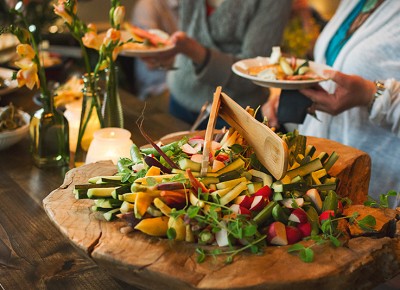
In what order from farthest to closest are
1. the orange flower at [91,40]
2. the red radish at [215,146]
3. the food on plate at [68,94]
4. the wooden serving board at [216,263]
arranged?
1. the food on plate at [68,94]
2. the orange flower at [91,40]
3. the red radish at [215,146]
4. the wooden serving board at [216,263]

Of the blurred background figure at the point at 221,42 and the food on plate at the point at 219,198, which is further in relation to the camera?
the blurred background figure at the point at 221,42

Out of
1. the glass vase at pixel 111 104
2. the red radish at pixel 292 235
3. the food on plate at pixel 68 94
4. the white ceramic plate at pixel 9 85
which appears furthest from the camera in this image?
the white ceramic plate at pixel 9 85

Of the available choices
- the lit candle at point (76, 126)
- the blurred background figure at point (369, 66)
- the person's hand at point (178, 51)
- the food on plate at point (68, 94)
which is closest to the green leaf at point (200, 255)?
the lit candle at point (76, 126)

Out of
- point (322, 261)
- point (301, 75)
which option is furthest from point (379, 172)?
point (322, 261)

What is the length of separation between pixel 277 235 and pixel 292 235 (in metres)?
0.04

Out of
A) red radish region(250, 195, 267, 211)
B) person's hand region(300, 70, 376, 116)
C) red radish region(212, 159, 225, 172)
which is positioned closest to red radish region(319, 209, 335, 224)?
red radish region(250, 195, 267, 211)

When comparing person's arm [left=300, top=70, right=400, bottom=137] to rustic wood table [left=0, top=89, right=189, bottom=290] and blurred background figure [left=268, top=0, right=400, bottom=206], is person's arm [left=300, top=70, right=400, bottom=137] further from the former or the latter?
rustic wood table [left=0, top=89, right=189, bottom=290]

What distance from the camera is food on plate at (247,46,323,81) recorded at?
1666 mm

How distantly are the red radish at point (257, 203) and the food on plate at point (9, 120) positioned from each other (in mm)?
963

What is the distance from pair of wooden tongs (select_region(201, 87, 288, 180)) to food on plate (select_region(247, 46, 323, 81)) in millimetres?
555

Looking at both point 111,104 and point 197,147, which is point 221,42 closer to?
point 111,104

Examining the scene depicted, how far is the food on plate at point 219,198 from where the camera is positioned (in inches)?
36.6

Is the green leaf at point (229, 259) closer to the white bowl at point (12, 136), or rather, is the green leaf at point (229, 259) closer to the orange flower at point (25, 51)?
the orange flower at point (25, 51)

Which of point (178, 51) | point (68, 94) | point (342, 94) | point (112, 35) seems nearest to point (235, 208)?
point (112, 35)
